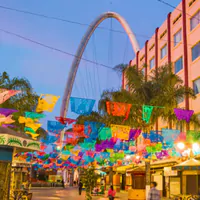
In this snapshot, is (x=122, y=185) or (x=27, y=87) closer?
(x=27, y=87)

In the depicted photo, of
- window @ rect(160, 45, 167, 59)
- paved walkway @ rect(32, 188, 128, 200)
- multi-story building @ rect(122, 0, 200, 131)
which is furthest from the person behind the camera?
window @ rect(160, 45, 167, 59)

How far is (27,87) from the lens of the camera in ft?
107

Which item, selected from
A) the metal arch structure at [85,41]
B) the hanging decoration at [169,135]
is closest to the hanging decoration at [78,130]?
the hanging decoration at [169,135]

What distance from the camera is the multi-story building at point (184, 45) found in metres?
34.1

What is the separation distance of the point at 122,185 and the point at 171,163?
26323 millimetres

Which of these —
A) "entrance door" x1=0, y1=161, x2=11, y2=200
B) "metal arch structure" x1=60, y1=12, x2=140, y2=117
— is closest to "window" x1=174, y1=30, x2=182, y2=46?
"entrance door" x1=0, y1=161, x2=11, y2=200

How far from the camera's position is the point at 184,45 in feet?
120

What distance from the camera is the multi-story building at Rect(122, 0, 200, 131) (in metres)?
34.1

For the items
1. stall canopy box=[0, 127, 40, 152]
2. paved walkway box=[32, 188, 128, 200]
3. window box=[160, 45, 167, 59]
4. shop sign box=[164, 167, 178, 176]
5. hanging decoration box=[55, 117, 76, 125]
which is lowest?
paved walkway box=[32, 188, 128, 200]

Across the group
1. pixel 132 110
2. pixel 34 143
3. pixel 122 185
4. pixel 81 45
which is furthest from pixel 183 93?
pixel 81 45

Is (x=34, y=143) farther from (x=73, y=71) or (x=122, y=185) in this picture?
(x=73, y=71)

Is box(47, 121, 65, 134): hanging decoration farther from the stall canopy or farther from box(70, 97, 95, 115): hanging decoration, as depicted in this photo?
the stall canopy

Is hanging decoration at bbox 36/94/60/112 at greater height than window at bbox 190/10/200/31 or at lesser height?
lesser

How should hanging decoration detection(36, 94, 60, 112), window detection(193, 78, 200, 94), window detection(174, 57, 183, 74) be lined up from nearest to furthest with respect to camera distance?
hanging decoration detection(36, 94, 60, 112)
window detection(193, 78, 200, 94)
window detection(174, 57, 183, 74)
